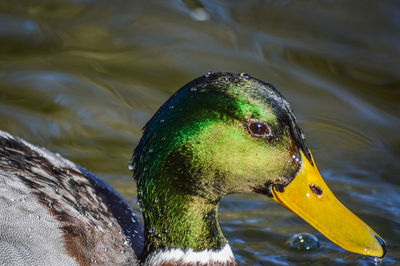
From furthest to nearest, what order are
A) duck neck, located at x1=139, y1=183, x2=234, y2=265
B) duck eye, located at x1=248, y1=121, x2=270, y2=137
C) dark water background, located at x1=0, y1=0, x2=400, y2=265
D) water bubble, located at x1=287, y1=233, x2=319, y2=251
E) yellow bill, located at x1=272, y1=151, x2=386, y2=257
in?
dark water background, located at x1=0, y1=0, x2=400, y2=265
water bubble, located at x1=287, y1=233, x2=319, y2=251
duck neck, located at x1=139, y1=183, x2=234, y2=265
yellow bill, located at x1=272, y1=151, x2=386, y2=257
duck eye, located at x1=248, y1=121, x2=270, y2=137

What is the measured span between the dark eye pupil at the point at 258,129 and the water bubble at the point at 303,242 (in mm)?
1663

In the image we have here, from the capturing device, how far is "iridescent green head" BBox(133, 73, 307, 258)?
338 cm

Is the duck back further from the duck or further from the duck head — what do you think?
the duck head

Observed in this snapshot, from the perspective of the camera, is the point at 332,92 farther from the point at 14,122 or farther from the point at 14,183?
the point at 14,183

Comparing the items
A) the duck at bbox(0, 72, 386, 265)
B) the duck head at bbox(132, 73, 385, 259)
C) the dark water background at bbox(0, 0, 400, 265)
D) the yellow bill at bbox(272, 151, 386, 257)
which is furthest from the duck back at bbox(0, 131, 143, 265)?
the dark water background at bbox(0, 0, 400, 265)

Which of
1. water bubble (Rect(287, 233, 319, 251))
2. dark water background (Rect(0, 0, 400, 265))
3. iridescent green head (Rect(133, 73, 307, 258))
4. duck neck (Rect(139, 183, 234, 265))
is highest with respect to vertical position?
iridescent green head (Rect(133, 73, 307, 258))

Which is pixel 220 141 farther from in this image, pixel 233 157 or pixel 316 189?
pixel 316 189

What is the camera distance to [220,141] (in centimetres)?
344

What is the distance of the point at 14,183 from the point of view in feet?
11.8

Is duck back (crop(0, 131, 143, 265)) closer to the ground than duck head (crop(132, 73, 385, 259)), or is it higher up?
closer to the ground

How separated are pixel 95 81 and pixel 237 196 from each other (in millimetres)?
1786

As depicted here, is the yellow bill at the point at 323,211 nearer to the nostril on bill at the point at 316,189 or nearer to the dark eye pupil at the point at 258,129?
the nostril on bill at the point at 316,189

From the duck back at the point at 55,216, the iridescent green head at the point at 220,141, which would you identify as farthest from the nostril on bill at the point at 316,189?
the duck back at the point at 55,216

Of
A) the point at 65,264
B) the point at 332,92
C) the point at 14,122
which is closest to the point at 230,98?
the point at 65,264
